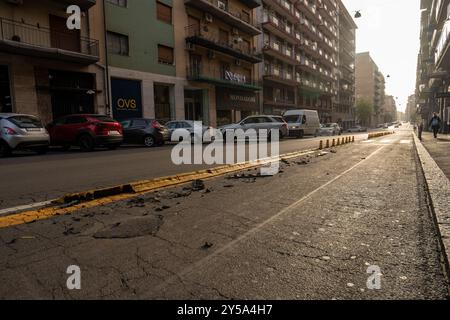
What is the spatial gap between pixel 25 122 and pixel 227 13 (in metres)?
21.6

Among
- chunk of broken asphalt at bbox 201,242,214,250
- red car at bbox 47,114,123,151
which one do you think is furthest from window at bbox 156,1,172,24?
chunk of broken asphalt at bbox 201,242,214,250

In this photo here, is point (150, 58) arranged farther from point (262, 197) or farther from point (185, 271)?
point (185, 271)

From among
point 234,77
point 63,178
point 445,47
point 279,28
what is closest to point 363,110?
point 279,28

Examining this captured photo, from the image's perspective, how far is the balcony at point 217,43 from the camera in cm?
2542

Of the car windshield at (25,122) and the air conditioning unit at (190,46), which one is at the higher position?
the air conditioning unit at (190,46)

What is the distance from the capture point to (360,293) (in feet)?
6.97

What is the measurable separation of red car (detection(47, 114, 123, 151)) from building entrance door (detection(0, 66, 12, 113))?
12.7ft

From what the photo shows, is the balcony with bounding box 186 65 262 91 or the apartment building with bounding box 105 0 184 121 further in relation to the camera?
the balcony with bounding box 186 65 262 91

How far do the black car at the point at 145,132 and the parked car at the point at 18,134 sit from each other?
475 cm

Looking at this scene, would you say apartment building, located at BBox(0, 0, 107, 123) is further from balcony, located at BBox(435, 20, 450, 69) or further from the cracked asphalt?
balcony, located at BBox(435, 20, 450, 69)

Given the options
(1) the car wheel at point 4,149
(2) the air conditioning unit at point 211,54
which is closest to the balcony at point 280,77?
(2) the air conditioning unit at point 211,54

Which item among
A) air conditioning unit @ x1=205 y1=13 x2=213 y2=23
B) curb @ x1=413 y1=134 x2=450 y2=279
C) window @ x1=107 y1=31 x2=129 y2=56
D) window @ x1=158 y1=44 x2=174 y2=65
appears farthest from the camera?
air conditioning unit @ x1=205 y1=13 x2=213 y2=23

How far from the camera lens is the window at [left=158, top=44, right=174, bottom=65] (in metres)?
23.5

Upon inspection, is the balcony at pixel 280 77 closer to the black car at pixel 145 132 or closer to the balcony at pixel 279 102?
the balcony at pixel 279 102
